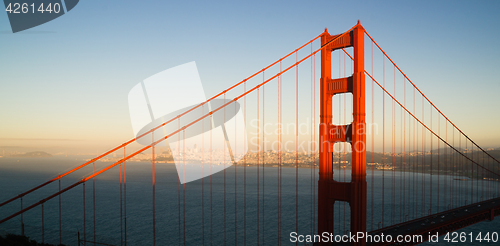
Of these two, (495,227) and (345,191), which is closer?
(345,191)

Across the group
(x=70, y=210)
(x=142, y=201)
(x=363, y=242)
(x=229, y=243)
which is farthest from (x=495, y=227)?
(x=70, y=210)

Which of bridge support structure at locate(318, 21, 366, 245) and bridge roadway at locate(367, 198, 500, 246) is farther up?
bridge support structure at locate(318, 21, 366, 245)

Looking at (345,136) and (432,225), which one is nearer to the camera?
(345,136)

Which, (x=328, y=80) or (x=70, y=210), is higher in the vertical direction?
(x=328, y=80)

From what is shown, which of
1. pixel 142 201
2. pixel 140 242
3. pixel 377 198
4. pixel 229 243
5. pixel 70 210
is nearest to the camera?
pixel 229 243

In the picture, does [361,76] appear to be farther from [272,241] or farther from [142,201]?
[142,201]

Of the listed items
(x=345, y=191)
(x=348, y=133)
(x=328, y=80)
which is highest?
(x=328, y=80)

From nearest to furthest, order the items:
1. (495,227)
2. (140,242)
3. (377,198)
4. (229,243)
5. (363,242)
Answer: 1. (363,242)
2. (229,243)
3. (140,242)
4. (495,227)
5. (377,198)

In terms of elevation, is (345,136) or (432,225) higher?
(345,136)
